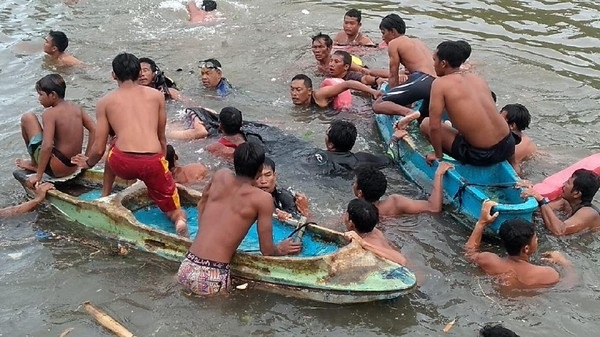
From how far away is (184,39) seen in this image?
41.0ft

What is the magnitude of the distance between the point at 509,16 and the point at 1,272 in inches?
432

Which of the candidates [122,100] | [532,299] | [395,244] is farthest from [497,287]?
[122,100]

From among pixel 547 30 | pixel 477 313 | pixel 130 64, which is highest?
pixel 130 64

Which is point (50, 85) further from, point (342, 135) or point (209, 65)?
point (209, 65)

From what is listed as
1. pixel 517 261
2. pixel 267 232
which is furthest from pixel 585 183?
pixel 267 232

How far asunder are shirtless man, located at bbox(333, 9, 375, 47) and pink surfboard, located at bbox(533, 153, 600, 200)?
5.10 m

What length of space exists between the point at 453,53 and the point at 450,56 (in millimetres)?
45

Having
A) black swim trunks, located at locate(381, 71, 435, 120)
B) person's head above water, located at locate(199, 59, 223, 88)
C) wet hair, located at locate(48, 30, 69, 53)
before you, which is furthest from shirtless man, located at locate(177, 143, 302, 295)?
wet hair, located at locate(48, 30, 69, 53)

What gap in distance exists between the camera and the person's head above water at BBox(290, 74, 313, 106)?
30.0ft

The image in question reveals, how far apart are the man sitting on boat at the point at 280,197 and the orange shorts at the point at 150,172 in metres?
0.83

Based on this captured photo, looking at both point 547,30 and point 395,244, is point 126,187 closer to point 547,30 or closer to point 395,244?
point 395,244

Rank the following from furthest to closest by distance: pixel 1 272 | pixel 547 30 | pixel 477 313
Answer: pixel 547 30 → pixel 1 272 → pixel 477 313

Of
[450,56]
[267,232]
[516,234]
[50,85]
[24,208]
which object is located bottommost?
[24,208]

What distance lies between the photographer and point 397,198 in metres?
6.60
